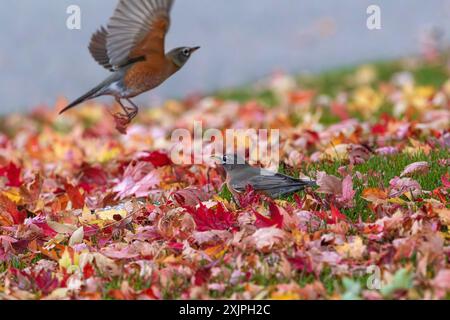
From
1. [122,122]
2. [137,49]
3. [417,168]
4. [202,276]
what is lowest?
[202,276]

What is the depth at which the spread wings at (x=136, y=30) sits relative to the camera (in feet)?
13.8

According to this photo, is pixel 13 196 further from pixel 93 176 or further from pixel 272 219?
pixel 272 219

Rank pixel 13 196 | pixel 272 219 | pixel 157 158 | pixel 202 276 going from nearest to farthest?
pixel 202 276 → pixel 272 219 → pixel 13 196 → pixel 157 158

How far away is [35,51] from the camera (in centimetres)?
1246

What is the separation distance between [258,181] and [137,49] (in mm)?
870

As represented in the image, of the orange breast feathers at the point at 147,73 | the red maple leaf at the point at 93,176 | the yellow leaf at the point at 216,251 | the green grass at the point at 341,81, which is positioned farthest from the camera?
the green grass at the point at 341,81

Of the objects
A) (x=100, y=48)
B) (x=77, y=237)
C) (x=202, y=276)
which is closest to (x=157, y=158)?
(x=100, y=48)

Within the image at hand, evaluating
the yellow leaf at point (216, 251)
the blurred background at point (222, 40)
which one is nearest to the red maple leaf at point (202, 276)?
the yellow leaf at point (216, 251)

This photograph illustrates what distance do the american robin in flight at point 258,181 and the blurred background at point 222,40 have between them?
241 inches

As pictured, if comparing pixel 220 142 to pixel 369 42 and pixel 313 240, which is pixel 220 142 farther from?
pixel 369 42

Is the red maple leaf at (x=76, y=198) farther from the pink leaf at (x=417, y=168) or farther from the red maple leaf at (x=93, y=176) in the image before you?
the pink leaf at (x=417, y=168)

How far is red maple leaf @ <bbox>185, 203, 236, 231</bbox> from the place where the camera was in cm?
398

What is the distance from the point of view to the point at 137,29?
170 inches
